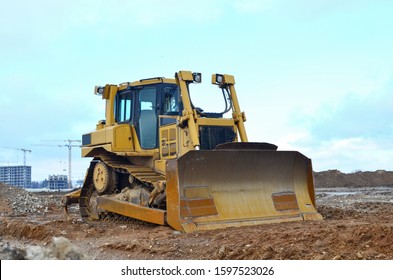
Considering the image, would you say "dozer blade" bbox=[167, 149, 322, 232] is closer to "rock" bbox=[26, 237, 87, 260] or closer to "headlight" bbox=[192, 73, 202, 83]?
"headlight" bbox=[192, 73, 202, 83]

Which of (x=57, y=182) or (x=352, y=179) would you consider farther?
(x=57, y=182)

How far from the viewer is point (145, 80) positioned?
1206 cm

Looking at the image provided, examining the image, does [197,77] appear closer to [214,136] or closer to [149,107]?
[214,136]

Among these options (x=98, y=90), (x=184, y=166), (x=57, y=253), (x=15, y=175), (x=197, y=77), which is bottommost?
(x=57, y=253)

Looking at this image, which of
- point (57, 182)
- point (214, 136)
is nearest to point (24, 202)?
point (214, 136)

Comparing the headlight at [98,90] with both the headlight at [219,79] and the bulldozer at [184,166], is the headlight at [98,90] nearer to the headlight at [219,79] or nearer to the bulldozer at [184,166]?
the bulldozer at [184,166]

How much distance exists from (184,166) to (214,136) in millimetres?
1555

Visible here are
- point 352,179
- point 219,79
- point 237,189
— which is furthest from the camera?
point 352,179

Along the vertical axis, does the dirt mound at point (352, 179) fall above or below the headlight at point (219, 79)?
below

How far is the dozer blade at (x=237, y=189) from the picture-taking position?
9344 mm

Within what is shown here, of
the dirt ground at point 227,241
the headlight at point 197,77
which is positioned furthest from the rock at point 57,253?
the headlight at point 197,77

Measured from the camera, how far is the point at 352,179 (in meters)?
44.4

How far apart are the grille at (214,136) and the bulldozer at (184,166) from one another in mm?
20

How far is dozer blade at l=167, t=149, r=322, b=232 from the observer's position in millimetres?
9344
